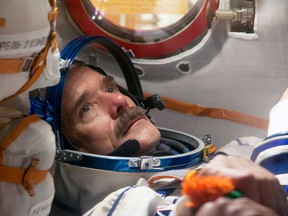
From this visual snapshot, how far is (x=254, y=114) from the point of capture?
5.10 feet

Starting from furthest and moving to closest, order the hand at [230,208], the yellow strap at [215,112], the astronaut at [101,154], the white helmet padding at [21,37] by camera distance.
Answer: the yellow strap at [215,112] → the astronaut at [101,154] → the white helmet padding at [21,37] → the hand at [230,208]

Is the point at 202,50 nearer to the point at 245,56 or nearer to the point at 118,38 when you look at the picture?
the point at 245,56

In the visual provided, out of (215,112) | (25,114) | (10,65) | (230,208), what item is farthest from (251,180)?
(215,112)

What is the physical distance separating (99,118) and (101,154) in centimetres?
9

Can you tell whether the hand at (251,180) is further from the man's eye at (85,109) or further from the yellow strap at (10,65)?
the man's eye at (85,109)

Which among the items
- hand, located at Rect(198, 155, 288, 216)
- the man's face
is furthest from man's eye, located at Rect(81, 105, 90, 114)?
hand, located at Rect(198, 155, 288, 216)

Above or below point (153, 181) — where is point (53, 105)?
above

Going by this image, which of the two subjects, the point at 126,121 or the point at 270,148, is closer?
the point at 270,148

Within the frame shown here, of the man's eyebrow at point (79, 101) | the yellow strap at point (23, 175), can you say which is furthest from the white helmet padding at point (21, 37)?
the man's eyebrow at point (79, 101)

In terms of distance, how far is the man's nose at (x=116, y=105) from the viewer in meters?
1.34

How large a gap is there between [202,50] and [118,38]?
258 millimetres

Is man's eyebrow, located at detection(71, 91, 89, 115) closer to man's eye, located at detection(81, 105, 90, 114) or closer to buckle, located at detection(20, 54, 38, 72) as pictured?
man's eye, located at detection(81, 105, 90, 114)

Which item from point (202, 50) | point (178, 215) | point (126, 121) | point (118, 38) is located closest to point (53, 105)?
point (126, 121)

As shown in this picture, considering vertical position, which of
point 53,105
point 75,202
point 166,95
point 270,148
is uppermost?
point 270,148
